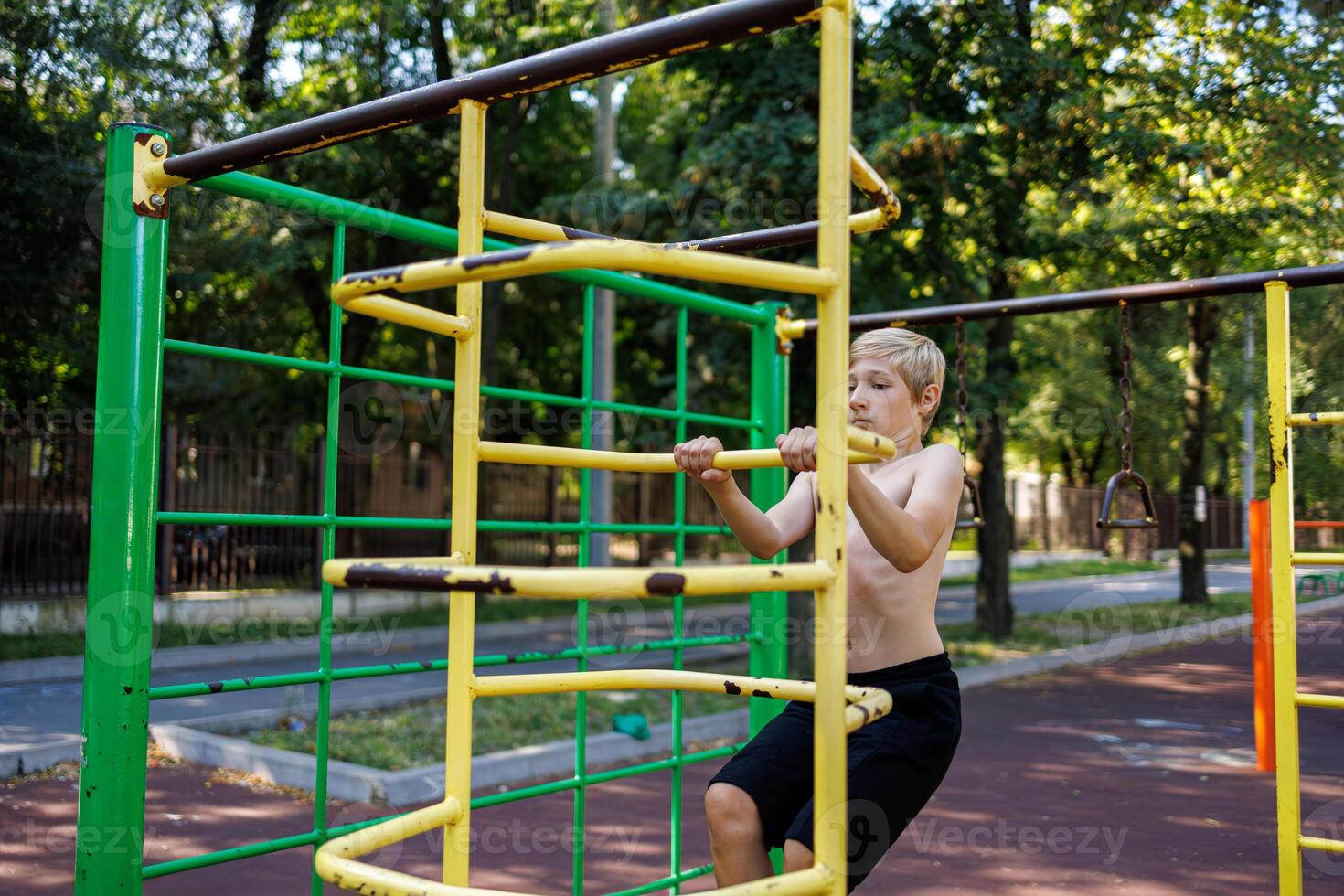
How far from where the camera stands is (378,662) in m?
9.48

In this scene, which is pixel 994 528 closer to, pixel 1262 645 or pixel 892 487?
pixel 1262 645

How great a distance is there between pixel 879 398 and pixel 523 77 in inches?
37.1

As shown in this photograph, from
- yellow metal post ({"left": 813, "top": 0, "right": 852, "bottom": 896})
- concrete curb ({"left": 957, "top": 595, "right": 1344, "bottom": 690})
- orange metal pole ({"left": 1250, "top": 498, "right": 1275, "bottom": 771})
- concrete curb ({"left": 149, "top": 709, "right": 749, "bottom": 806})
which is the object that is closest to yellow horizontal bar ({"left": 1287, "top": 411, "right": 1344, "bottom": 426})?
yellow metal post ({"left": 813, "top": 0, "right": 852, "bottom": 896})

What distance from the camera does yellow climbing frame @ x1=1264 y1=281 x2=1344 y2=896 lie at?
2.94m

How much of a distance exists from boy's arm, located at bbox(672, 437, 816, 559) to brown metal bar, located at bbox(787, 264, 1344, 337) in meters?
1.35

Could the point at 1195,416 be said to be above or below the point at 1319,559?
Answer: above

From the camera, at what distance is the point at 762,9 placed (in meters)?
1.41

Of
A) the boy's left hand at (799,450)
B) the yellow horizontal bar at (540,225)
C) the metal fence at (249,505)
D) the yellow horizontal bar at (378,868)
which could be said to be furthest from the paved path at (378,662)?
the boy's left hand at (799,450)

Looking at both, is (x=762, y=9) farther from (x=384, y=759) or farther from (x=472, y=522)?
(x=384, y=759)

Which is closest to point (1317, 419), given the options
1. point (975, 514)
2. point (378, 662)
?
point (975, 514)

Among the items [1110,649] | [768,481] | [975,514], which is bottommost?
[1110,649]

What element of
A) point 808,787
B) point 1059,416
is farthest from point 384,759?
point 1059,416

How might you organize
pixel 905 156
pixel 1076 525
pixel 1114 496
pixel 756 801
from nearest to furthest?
pixel 756 801
pixel 1114 496
pixel 905 156
pixel 1076 525

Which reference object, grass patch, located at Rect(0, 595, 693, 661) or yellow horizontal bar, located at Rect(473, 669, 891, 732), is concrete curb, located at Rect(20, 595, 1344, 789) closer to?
grass patch, located at Rect(0, 595, 693, 661)
